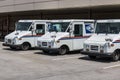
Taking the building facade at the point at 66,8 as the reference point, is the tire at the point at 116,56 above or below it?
below

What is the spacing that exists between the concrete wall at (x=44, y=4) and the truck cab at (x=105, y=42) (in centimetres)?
460

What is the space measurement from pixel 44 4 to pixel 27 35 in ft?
22.6

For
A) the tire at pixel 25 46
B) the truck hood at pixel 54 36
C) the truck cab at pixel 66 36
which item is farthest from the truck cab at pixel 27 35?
the truck cab at pixel 66 36

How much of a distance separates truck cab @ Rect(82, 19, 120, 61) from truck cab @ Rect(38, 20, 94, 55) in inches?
94.6

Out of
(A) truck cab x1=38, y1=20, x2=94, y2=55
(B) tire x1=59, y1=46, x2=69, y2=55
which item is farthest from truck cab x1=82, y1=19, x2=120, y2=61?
(B) tire x1=59, y1=46, x2=69, y2=55

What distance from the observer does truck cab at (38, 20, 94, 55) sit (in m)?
19.6

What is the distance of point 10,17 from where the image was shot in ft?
144

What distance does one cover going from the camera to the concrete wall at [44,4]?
77.0 feet

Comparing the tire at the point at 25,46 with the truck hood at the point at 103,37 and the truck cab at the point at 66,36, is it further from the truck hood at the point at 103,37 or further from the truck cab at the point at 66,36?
the truck hood at the point at 103,37

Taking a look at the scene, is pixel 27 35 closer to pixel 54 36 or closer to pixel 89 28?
pixel 54 36

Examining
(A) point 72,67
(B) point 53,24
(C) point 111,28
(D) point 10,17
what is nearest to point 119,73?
(A) point 72,67

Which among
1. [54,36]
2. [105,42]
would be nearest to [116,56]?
[105,42]

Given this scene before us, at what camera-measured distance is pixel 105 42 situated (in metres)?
16.4

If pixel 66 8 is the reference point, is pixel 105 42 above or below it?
below
